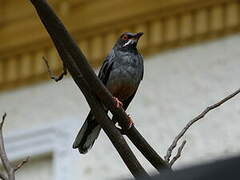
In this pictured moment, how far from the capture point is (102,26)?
8352mm

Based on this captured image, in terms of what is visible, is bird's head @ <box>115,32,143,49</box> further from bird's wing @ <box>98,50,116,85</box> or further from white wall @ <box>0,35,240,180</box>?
white wall @ <box>0,35,240,180</box>

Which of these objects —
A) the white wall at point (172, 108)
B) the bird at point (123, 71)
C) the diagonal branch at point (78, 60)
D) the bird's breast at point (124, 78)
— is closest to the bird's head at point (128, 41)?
the bird at point (123, 71)

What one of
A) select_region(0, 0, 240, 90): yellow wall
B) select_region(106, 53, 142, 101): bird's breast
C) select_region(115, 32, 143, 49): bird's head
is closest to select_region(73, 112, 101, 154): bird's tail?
select_region(106, 53, 142, 101): bird's breast

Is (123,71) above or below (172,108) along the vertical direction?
above

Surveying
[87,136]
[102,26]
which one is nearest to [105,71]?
[87,136]

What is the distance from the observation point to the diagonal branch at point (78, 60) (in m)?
2.73

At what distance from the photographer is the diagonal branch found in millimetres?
2729

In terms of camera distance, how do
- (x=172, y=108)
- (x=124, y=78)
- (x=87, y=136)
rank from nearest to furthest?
(x=87, y=136)
(x=124, y=78)
(x=172, y=108)

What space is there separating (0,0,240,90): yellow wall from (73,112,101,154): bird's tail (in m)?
3.90

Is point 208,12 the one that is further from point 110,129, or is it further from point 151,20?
point 110,129

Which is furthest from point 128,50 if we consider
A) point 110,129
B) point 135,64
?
point 110,129

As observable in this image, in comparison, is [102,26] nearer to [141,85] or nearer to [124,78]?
[141,85]

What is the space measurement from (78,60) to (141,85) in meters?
5.26

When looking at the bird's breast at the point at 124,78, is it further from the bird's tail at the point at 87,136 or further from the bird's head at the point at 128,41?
the bird's tail at the point at 87,136
